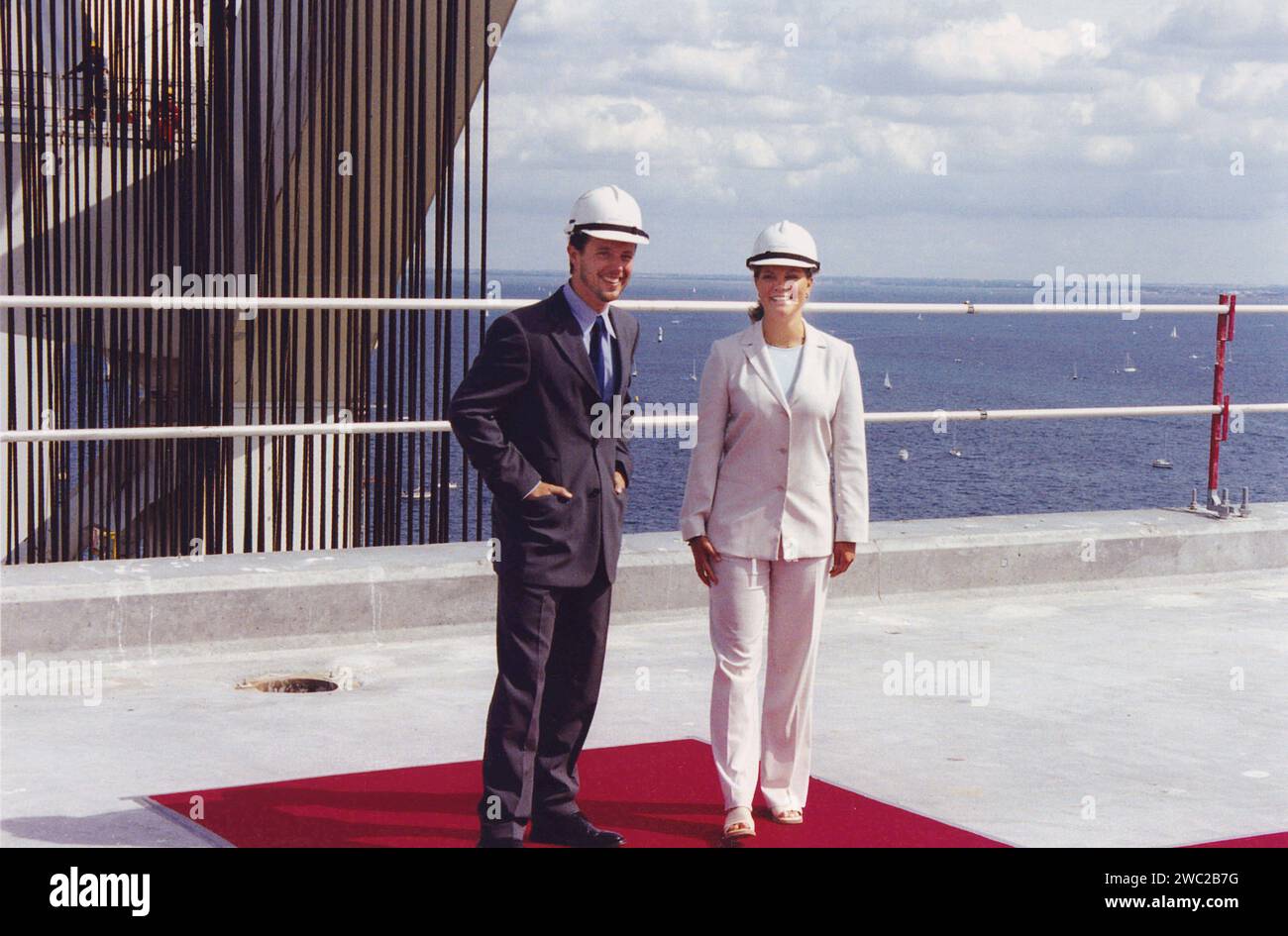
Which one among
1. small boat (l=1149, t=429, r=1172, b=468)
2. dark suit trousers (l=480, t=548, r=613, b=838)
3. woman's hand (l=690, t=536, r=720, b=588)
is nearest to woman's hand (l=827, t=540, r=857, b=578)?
woman's hand (l=690, t=536, r=720, b=588)

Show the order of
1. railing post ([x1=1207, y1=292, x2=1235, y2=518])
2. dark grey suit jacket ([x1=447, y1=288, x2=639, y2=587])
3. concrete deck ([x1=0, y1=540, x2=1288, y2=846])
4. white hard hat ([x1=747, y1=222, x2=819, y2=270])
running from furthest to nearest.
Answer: railing post ([x1=1207, y1=292, x2=1235, y2=518]), concrete deck ([x1=0, y1=540, x2=1288, y2=846]), white hard hat ([x1=747, y1=222, x2=819, y2=270]), dark grey suit jacket ([x1=447, y1=288, x2=639, y2=587])

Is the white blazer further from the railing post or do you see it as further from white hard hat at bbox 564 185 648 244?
the railing post

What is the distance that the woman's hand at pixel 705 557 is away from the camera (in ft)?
15.6

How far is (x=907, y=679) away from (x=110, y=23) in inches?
219

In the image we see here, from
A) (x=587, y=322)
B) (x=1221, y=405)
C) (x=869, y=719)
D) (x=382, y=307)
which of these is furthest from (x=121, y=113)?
(x=587, y=322)

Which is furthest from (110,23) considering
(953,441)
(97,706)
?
(953,441)

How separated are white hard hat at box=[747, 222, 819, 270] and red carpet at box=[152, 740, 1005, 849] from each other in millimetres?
1430

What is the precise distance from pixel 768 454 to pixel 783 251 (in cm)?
52

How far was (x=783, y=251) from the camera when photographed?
15.3 feet

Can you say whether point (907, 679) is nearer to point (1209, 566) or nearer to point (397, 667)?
point (397, 667)

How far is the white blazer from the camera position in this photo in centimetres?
471

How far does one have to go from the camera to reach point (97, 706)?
5.91 meters

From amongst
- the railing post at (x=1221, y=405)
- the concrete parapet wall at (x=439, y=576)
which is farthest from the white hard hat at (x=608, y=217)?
the railing post at (x=1221, y=405)

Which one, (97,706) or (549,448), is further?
(97,706)
